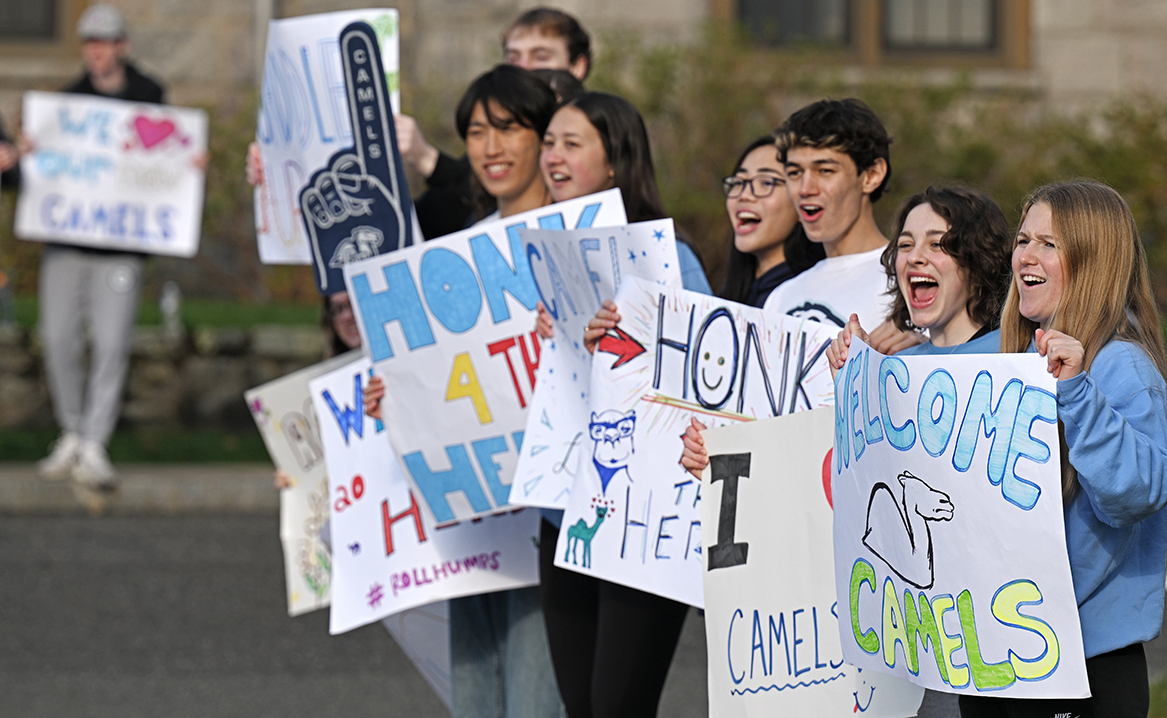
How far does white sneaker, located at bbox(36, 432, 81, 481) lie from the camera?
8938 millimetres

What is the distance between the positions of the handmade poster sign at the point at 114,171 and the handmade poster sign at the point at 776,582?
246 inches

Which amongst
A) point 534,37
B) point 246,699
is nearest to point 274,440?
point 246,699

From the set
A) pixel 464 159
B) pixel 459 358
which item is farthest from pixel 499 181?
pixel 464 159

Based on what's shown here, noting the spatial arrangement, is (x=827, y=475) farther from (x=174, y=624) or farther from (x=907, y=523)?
(x=174, y=624)

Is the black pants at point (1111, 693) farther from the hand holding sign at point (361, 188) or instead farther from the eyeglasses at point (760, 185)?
the hand holding sign at point (361, 188)

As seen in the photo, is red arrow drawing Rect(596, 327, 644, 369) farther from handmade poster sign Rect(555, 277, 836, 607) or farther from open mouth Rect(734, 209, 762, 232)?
open mouth Rect(734, 209, 762, 232)

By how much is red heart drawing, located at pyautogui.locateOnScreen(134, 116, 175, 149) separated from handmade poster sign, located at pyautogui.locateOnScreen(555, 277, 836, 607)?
20.0 ft

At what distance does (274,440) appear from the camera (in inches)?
201

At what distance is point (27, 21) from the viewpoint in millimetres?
13328

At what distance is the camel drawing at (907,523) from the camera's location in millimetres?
2754

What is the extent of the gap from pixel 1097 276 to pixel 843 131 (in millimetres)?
938

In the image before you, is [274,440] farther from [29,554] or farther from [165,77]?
[165,77]

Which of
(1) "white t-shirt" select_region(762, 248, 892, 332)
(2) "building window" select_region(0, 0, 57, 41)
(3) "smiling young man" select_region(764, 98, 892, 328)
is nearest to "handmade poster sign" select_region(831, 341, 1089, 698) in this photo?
(1) "white t-shirt" select_region(762, 248, 892, 332)

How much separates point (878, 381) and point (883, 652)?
0.48 m
